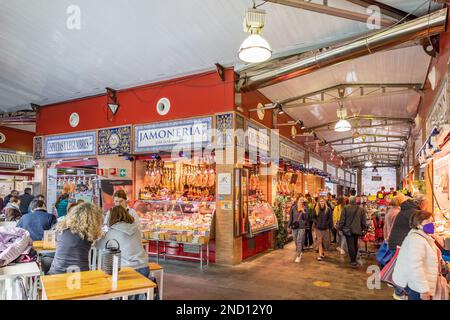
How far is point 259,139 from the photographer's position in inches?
342

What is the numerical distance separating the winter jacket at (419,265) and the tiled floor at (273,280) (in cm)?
197

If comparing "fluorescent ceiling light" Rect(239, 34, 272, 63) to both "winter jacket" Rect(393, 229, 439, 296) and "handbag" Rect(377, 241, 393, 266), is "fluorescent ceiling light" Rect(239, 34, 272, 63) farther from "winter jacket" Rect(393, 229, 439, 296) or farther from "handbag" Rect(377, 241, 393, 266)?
"handbag" Rect(377, 241, 393, 266)

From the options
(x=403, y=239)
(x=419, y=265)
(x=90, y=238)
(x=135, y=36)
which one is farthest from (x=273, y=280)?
(x=135, y=36)

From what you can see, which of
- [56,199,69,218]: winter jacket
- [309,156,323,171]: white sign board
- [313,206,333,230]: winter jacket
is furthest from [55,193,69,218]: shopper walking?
[309,156,323,171]: white sign board

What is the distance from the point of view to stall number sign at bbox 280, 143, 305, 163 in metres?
10.5

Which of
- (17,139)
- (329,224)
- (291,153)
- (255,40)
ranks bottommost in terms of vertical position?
(329,224)

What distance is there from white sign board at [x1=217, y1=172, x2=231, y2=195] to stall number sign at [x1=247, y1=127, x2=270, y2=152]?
43.9 inches

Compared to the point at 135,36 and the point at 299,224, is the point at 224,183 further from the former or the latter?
the point at 135,36

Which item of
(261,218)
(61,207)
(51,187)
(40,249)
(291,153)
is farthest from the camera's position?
(291,153)

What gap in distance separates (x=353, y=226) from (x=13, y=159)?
1240 cm

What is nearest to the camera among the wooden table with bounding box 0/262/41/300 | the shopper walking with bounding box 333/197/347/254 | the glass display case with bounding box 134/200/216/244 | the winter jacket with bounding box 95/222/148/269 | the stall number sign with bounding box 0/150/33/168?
the wooden table with bounding box 0/262/41/300

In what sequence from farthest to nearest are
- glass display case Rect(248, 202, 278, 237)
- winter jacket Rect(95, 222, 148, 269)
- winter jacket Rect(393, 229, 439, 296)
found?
glass display case Rect(248, 202, 278, 237) < winter jacket Rect(95, 222, 148, 269) < winter jacket Rect(393, 229, 439, 296)

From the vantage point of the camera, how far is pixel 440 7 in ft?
16.4

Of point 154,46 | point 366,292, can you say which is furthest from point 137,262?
point 154,46
